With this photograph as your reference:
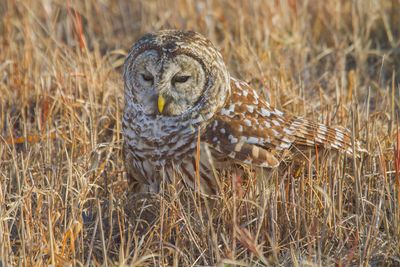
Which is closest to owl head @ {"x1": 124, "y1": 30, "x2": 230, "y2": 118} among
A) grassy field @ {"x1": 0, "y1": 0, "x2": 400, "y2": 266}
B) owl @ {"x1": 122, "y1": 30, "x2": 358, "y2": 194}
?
owl @ {"x1": 122, "y1": 30, "x2": 358, "y2": 194}

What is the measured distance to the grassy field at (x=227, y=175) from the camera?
3.66 meters

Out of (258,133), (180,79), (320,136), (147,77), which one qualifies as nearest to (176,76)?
(180,79)

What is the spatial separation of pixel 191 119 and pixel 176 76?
23 cm

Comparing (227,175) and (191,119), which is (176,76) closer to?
(191,119)

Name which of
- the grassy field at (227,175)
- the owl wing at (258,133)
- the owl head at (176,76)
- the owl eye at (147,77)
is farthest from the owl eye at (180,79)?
the grassy field at (227,175)

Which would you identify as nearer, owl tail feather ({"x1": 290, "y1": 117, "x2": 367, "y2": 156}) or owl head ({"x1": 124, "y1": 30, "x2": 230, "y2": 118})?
owl head ({"x1": 124, "y1": 30, "x2": 230, "y2": 118})

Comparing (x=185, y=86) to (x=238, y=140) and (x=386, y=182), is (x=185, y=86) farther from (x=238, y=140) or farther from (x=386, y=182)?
(x=386, y=182)

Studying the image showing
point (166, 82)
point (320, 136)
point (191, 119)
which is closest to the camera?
point (166, 82)

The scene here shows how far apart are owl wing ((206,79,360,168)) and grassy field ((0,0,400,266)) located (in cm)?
10

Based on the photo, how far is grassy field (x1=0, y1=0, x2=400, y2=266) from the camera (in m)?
3.66

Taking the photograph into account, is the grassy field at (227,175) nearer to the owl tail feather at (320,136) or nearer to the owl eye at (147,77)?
the owl tail feather at (320,136)

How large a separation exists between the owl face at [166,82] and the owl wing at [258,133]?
181mm

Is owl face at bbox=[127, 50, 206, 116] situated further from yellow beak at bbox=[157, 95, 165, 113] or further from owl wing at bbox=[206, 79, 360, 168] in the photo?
owl wing at bbox=[206, 79, 360, 168]

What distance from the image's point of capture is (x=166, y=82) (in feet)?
13.2
